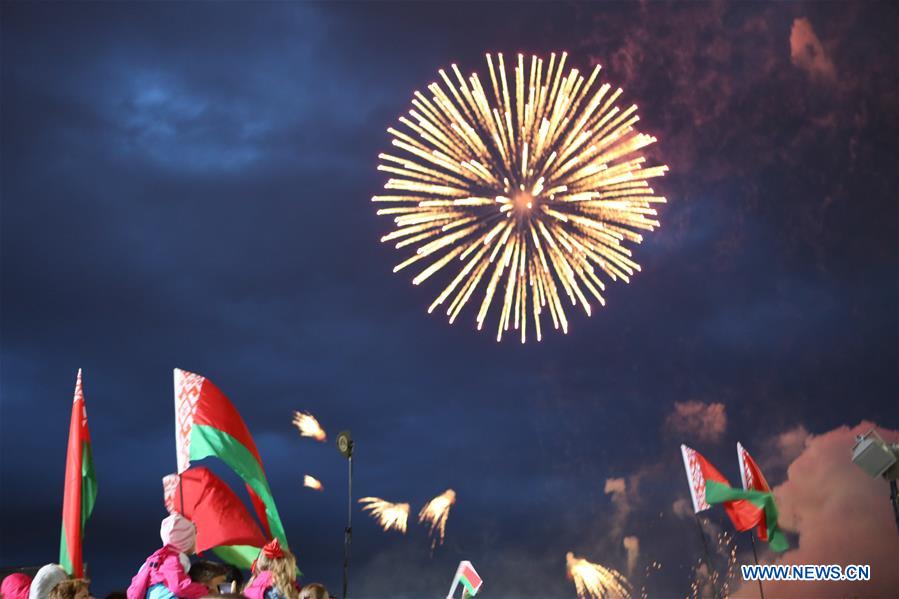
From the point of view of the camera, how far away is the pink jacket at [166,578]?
6.68 metres

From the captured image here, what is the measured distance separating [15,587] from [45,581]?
693 mm

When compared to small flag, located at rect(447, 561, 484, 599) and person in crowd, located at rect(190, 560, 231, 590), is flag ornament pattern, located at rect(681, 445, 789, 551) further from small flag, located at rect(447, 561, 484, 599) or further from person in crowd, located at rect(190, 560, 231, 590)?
person in crowd, located at rect(190, 560, 231, 590)

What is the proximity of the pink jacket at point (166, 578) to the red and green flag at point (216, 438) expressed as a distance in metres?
5.63

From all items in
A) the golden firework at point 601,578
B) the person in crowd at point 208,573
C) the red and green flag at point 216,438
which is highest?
the red and green flag at point 216,438

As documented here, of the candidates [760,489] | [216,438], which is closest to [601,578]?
[760,489]

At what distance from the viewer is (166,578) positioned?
679cm

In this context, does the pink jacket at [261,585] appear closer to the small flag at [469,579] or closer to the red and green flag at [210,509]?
the small flag at [469,579]

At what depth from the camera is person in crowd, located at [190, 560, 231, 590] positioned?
7383 mm

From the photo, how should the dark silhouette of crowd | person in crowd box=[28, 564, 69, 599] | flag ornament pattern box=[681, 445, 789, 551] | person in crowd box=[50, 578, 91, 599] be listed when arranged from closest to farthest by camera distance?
1. person in crowd box=[50, 578, 91, 599]
2. the dark silhouette of crowd
3. person in crowd box=[28, 564, 69, 599]
4. flag ornament pattern box=[681, 445, 789, 551]

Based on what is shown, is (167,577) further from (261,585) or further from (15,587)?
(15,587)

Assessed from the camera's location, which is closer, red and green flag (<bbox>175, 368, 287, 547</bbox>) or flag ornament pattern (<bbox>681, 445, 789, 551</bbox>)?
red and green flag (<bbox>175, 368, 287, 547</bbox>)

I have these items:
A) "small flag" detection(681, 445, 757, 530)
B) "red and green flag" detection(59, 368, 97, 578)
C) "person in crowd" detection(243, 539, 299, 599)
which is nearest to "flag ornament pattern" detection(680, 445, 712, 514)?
"small flag" detection(681, 445, 757, 530)

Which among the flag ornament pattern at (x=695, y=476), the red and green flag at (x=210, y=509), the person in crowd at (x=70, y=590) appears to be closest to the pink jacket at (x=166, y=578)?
the person in crowd at (x=70, y=590)

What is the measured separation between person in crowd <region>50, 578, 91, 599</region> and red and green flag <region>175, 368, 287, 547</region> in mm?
6289
